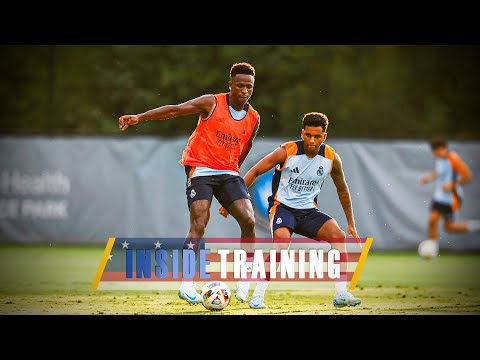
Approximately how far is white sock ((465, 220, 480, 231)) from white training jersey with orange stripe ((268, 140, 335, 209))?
8178 millimetres

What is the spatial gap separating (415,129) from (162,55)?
7628 mm

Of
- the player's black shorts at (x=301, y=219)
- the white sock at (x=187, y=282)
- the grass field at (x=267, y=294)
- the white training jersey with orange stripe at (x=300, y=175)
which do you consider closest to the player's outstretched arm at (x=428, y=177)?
the grass field at (x=267, y=294)

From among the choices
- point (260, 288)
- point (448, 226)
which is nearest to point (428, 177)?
point (448, 226)

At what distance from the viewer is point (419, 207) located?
671 inches

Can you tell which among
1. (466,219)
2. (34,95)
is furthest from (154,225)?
(34,95)

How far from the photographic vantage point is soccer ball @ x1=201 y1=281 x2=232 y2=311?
29.1 ft

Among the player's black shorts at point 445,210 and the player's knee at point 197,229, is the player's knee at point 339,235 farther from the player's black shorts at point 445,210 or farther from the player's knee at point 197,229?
the player's black shorts at point 445,210

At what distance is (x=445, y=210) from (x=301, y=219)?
7908 mm

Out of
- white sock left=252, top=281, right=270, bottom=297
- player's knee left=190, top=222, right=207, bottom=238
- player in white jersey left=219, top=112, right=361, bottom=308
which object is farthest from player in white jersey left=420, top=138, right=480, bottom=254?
player's knee left=190, top=222, right=207, bottom=238

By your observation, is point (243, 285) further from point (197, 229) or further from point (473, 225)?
point (473, 225)

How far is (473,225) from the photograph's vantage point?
55.6ft

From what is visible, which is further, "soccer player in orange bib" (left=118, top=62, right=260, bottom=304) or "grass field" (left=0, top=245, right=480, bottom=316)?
"soccer player in orange bib" (left=118, top=62, right=260, bottom=304)

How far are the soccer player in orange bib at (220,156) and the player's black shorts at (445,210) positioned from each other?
773cm

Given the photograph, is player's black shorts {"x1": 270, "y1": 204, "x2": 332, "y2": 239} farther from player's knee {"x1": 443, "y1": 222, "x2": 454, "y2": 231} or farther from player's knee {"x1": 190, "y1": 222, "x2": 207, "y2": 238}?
player's knee {"x1": 443, "y1": 222, "x2": 454, "y2": 231}
